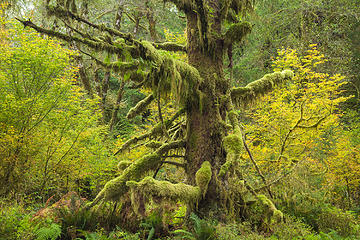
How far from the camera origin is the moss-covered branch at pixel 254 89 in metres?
5.62

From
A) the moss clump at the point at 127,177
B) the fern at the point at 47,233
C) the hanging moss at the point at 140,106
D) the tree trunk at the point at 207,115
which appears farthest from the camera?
the hanging moss at the point at 140,106

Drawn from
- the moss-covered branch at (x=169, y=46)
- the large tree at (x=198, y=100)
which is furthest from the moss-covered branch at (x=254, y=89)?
the moss-covered branch at (x=169, y=46)

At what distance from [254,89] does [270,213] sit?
108 inches

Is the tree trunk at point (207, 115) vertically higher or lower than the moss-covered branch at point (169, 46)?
lower

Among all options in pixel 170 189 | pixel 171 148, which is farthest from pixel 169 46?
pixel 170 189

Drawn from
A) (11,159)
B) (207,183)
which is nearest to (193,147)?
(207,183)

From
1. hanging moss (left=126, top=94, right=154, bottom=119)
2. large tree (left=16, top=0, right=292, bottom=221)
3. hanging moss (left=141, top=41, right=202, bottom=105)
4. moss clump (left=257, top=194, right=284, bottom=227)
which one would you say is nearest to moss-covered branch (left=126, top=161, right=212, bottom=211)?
large tree (left=16, top=0, right=292, bottom=221)

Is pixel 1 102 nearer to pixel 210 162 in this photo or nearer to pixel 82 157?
pixel 82 157

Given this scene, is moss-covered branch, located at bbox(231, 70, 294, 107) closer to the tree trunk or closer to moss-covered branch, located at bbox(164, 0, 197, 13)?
the tree trunk

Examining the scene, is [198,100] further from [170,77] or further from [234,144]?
[234,144]

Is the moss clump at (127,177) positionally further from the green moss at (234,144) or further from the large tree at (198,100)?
the green moss at (234,144)

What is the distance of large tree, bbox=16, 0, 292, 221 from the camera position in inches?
156

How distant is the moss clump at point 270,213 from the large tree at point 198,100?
21 millimetres

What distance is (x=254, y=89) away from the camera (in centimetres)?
569
